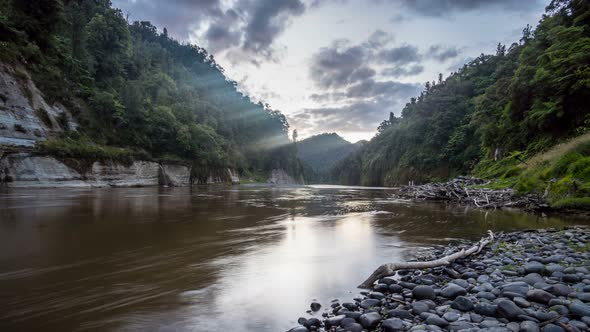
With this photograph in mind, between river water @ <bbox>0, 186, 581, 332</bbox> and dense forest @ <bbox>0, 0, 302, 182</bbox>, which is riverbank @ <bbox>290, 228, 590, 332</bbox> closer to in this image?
river water @ <bbox>0, 186, 581, 332</bbox>

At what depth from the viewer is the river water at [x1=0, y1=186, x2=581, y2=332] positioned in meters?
3.65

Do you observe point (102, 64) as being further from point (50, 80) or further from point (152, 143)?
point (50, 80)

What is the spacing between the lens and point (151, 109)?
56312 millimetres

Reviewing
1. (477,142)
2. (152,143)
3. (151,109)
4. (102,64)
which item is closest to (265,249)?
(152,143)

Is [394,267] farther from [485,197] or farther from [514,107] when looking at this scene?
[514,107]

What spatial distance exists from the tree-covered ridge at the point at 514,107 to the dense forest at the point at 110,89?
43501mm

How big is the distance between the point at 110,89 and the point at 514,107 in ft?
196

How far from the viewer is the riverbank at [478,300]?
10.6ft

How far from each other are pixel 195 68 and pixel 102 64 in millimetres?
72984

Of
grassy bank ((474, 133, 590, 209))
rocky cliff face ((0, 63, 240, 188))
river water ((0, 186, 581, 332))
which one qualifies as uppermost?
rocky cliff face ((0, 63, 240, 188))

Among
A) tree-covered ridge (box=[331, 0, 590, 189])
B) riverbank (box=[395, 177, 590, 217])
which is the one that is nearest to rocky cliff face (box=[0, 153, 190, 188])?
riverbank (box=[395, 177, 590, 217])

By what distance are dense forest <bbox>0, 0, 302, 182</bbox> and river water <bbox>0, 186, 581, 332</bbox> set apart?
26255mm

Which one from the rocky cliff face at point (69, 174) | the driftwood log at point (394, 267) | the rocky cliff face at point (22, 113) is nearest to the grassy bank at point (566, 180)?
the driftwood log at point (394, 267)

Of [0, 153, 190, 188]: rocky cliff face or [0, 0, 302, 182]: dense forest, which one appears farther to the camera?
[0, 0, 302, 182]: dense forest
